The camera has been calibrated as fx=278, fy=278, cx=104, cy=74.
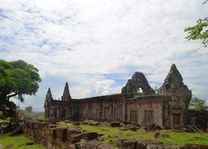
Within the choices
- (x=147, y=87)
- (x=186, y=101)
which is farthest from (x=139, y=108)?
(x=147, y=87)

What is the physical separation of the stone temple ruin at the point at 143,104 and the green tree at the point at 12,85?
723 cm

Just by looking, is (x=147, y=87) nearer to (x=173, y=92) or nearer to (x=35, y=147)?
(x=173, y=92)

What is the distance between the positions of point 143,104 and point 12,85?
55.3 feet

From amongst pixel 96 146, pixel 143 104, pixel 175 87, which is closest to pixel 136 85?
pixel 175 87

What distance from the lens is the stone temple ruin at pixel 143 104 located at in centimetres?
2334

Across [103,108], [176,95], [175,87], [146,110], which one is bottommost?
[146,110]

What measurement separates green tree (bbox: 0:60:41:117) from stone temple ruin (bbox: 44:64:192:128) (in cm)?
723

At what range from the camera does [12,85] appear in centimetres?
3341

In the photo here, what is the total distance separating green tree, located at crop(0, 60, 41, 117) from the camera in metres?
33.6

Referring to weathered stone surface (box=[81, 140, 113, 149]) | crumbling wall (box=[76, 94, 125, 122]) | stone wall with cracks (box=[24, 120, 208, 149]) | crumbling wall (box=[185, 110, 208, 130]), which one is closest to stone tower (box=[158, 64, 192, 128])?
crumbling wall (box=[185, 110, 208, 130])

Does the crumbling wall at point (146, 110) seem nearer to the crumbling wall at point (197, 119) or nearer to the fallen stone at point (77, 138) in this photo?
the crumbling wall at point (197, 119)

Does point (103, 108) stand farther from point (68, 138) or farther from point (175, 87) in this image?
point (68, 138)

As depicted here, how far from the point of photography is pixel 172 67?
27.7 metres

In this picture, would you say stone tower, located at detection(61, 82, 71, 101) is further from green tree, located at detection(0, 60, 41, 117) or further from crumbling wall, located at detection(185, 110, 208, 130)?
crumbling wall, located at detection(185, 110, 208, 130)
